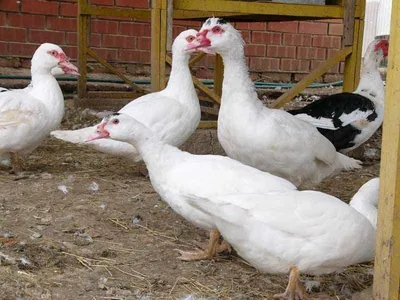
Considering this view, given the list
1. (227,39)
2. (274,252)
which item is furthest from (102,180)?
(274,252)

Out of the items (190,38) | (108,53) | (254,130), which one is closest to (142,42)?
(108,53)

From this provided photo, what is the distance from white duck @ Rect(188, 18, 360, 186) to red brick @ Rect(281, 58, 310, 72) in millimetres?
5754

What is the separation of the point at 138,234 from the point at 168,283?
70cm

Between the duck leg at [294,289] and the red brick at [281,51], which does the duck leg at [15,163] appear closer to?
the duck leg at [294,289]

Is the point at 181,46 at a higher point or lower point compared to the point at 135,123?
higher

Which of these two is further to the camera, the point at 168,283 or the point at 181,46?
the point at 181,46

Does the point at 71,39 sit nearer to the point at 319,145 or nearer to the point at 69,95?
the point at 69,95

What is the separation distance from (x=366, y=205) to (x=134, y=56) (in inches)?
241

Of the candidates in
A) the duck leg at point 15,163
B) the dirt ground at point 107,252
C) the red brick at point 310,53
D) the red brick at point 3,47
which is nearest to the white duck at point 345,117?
the dirt ground at point 107,252

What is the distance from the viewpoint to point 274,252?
2.69 metres

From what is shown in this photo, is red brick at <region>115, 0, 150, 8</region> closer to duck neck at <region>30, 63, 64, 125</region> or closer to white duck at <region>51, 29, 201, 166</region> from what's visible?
duck neck at <region>30, 63, 64, 125</region>

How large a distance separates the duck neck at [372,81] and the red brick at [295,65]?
3.86 m

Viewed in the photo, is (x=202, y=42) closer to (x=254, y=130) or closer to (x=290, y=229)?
(x=254, y=130)

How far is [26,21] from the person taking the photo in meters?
8.06
